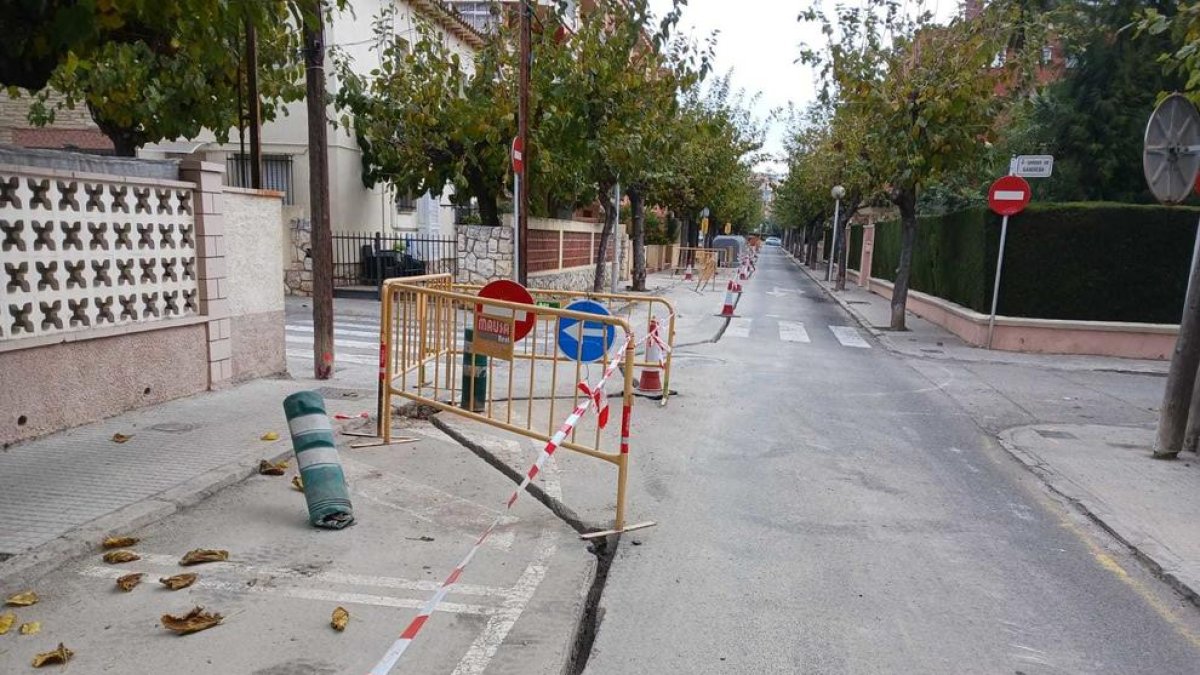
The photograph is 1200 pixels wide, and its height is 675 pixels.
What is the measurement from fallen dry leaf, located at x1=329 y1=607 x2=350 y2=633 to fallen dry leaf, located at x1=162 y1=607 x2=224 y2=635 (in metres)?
0.51

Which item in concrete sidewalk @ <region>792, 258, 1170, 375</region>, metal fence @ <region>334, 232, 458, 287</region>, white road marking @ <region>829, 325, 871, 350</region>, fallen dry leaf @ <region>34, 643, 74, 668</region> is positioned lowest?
white road marking @ <region>829, 325, 871, 350</region>

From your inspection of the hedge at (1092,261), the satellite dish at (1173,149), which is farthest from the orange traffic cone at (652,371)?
the hedge at (1092,261)

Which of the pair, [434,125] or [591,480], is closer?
[591,480]

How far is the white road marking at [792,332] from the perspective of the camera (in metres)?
15.3

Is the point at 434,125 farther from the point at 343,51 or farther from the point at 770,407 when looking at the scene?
the point at 770,407

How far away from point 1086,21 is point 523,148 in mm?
19688

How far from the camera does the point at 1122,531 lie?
17.3 feet

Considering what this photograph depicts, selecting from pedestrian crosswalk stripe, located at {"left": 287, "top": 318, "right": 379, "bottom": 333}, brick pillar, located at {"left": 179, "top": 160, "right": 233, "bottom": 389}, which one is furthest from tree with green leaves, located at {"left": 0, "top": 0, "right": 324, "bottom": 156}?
pedestrian crosswalk stripe, located at {"left": 287, "top": 318, "right": 379, "bottom": 333}

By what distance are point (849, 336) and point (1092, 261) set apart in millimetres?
4527

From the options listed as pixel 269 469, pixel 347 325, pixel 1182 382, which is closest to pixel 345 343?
pixel 347 325

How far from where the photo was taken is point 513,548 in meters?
4.59

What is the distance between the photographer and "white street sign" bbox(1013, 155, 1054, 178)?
1320 centimetres

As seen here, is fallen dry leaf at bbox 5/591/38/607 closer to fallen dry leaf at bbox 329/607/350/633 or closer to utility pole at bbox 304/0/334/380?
fallen dry leaf at bbox 329/607/350/633

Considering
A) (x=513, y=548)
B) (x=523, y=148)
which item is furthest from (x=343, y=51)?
(x=513, y=548)
